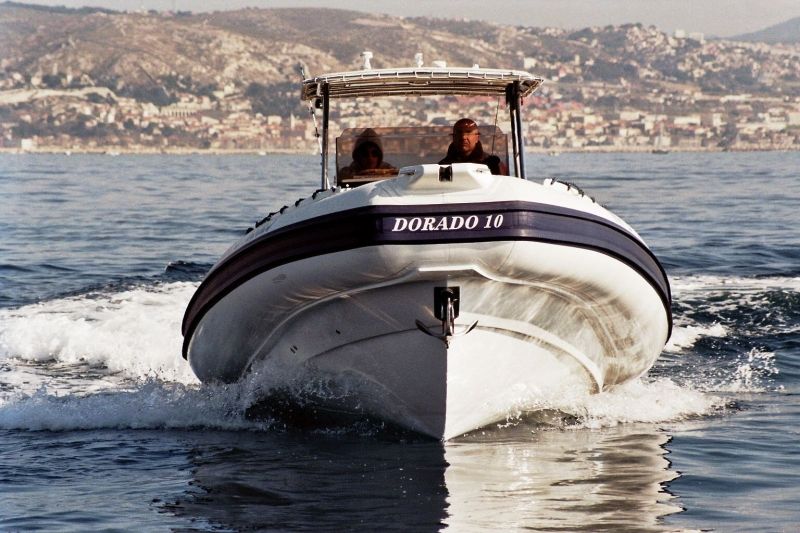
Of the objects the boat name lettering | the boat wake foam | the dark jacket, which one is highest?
the dark jacket

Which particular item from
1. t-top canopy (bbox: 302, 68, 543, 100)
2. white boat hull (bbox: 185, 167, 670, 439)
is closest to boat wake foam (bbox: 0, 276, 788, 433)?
white boat hull (bbox: 185, 167, 670, 439)

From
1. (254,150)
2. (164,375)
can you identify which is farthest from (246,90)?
(164,375)

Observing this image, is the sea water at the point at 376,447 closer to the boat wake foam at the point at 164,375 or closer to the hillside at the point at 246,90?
the boat wake foam at the point at 164,375

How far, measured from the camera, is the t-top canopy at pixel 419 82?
9.99 m

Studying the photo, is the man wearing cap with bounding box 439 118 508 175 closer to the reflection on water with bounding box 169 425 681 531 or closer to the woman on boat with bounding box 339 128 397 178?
the woman on boat with bounding box 339 128 397 178

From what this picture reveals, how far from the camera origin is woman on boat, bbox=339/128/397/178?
9727 mm

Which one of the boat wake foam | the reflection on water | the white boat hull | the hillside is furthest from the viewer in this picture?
the hillside

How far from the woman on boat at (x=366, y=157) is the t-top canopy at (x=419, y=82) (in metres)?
0.50

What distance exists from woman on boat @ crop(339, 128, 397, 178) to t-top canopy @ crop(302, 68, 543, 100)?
503mm

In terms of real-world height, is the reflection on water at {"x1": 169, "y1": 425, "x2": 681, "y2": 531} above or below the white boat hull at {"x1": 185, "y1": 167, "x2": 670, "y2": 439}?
below

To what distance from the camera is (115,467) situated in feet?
27.3

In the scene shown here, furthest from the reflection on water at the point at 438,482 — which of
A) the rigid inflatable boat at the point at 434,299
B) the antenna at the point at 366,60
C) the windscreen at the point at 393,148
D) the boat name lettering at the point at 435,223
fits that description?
the antenna at the point at 366,60

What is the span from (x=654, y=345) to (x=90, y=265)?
41.1 ft

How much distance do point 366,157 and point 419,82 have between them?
0.94 metres
